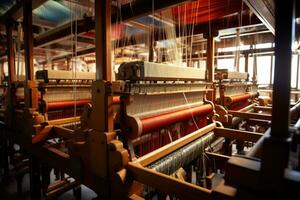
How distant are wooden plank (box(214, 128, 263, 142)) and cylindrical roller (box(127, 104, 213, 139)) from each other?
1.11ft

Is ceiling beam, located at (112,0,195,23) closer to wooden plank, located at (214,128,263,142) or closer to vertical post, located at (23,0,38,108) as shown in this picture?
vertical post, located at (23,0,38,108)

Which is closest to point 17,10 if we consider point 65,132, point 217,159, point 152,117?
point 65,132

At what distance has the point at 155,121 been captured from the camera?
1662mm

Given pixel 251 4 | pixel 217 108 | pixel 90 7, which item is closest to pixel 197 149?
pixel 217 108

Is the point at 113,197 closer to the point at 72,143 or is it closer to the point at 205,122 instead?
the point at 72,143

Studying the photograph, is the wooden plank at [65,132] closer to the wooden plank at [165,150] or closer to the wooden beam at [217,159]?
the wooden plank at [165,150]

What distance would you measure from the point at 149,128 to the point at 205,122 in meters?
1.29

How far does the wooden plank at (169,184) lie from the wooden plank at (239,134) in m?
1.15

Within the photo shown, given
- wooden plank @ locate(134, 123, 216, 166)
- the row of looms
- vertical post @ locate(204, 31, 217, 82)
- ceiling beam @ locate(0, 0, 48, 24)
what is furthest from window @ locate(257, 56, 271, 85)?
ceiling beam @ locate(0, 0, 48, 24)

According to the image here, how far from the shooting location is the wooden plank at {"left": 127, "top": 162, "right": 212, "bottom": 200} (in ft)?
3.47

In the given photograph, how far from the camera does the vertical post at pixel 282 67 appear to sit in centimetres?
65

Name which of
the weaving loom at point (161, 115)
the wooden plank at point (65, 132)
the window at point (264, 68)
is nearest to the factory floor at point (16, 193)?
the wooden plank at point (65, 132)

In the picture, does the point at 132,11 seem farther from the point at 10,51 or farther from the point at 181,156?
the point at 10,51

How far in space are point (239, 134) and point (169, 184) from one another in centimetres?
125
